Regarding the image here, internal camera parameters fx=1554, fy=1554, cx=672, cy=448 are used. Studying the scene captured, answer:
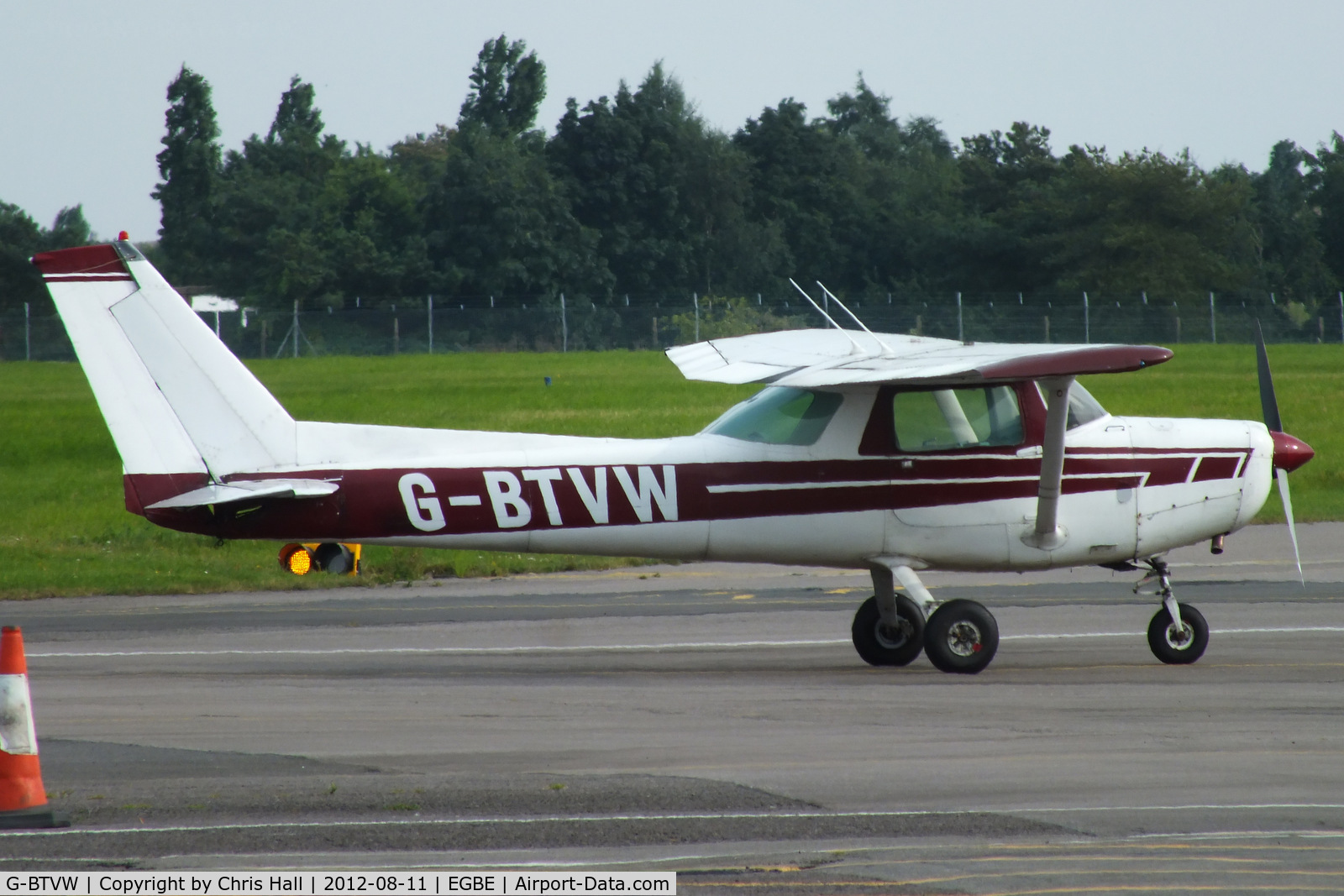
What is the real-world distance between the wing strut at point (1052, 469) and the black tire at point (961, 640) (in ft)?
2.29

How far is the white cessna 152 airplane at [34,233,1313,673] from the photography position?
10.1 m

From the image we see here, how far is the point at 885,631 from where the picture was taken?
36.7ft

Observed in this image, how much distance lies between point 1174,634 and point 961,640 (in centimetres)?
160

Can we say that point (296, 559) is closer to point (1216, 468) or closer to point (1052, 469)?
point (1052, 469)

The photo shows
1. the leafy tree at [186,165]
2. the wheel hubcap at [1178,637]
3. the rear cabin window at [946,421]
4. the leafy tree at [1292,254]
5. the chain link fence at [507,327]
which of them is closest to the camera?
the rear cabin window at [946,421]

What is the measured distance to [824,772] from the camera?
7590 mm

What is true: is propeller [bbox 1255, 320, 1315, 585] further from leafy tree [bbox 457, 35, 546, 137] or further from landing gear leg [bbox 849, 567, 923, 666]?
leafy tree [bbox 457, 35, 546, 137]

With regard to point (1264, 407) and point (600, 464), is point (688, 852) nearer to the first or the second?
point (600, 464)

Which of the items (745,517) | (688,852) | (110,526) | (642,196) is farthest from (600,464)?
(642,196)

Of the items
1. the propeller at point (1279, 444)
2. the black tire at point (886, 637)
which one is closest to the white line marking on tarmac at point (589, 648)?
the black tire at point (886, 637)

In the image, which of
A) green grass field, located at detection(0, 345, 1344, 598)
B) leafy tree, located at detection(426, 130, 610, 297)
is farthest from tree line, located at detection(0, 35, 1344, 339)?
green grass field, located at detection(0, 345, 1344, 598)

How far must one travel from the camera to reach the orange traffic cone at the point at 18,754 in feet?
21.5

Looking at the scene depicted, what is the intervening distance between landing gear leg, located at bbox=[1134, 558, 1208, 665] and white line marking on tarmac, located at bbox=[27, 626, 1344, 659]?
→ 1.24 meters

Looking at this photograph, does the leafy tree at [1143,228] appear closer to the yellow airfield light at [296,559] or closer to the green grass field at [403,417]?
the green grass field at [403,417]
